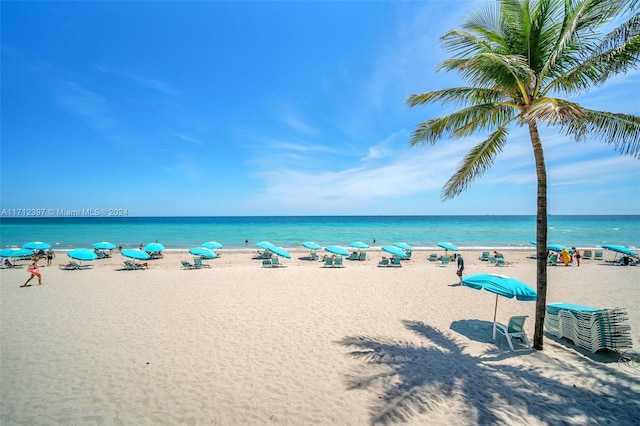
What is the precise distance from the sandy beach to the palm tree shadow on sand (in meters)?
0.03

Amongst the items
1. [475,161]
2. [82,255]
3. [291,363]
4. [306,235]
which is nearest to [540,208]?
[475,161]

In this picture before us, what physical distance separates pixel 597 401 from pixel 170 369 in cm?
781

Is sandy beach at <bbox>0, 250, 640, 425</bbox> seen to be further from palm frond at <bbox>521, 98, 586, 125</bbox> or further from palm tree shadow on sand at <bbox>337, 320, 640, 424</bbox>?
palm frond at <bbox>521, 98, 586, 125</bbox>

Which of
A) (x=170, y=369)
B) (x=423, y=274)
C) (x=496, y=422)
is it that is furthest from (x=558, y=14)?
(x=423, y=274)

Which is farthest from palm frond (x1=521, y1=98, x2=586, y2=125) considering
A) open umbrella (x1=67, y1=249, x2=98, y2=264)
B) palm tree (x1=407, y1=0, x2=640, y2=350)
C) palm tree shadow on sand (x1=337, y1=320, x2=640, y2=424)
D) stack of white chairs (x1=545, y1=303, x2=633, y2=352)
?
open umbrella (x1=67, y1=249, x2=98, y2=264)

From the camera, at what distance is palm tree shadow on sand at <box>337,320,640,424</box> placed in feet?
14.3

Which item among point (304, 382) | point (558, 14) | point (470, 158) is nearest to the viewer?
point (304, 382)

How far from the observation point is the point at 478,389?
5.01m

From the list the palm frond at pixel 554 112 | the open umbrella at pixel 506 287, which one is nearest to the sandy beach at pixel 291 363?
the open umbrella at pixel 506 287

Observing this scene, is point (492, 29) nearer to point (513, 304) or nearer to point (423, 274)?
point (513, 304)

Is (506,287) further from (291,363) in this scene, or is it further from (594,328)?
(291,363)

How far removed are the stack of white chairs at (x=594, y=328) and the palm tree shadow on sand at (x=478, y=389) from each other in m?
0.70

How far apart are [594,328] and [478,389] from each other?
381cm

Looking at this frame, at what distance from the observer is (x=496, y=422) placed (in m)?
4.19
